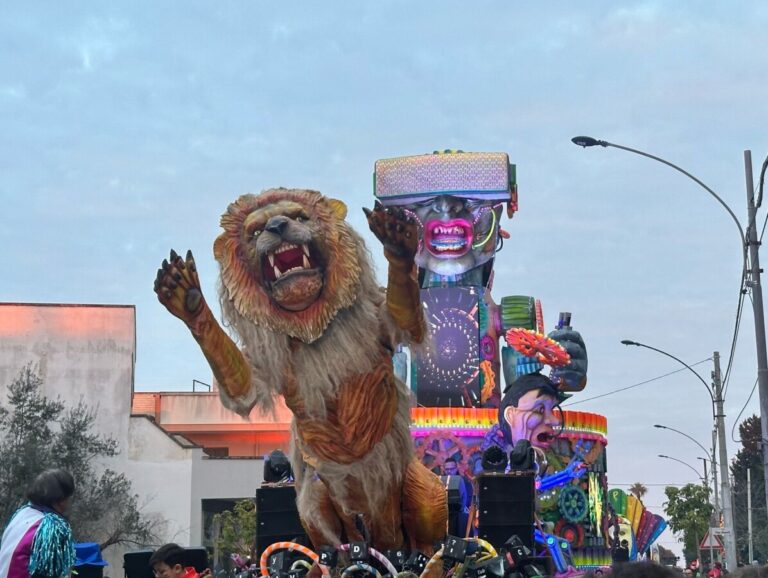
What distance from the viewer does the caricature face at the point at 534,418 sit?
1248 inches

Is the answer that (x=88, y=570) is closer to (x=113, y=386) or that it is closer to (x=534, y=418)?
(x=534, y=418)

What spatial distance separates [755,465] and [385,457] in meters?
58.7

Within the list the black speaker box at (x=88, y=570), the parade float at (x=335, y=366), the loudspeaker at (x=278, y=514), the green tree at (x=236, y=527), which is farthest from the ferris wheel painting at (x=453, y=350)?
the black speaker box at (x=88, y=570)

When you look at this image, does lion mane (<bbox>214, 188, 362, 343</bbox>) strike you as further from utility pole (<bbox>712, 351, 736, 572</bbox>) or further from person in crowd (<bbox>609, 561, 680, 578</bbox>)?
utility pole (<bbox>712, 351, 736, 572</bbox>)

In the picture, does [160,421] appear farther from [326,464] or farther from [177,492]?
[326,464]

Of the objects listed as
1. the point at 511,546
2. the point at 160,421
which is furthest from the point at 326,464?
the point at 160,421

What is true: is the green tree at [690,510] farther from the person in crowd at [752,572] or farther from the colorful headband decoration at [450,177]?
the person in crowd at [752,572]

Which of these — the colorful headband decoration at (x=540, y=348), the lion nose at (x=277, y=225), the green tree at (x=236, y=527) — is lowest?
the green tree at (x=236, y=527)

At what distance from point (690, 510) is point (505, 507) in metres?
44.8

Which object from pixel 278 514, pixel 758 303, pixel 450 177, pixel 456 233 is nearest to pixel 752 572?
pixel 278 514

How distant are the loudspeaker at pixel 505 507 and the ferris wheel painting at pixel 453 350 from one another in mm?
23385

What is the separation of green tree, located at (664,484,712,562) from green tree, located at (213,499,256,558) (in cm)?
2327

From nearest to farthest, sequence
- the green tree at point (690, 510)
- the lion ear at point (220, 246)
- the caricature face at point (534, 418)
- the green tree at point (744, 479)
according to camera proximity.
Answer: the lion ear at point (220, 246)
the caricature face at point (534, 418)
the green tree at point (690, 510)
the green tree at point (744, 479)

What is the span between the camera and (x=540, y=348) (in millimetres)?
33094
